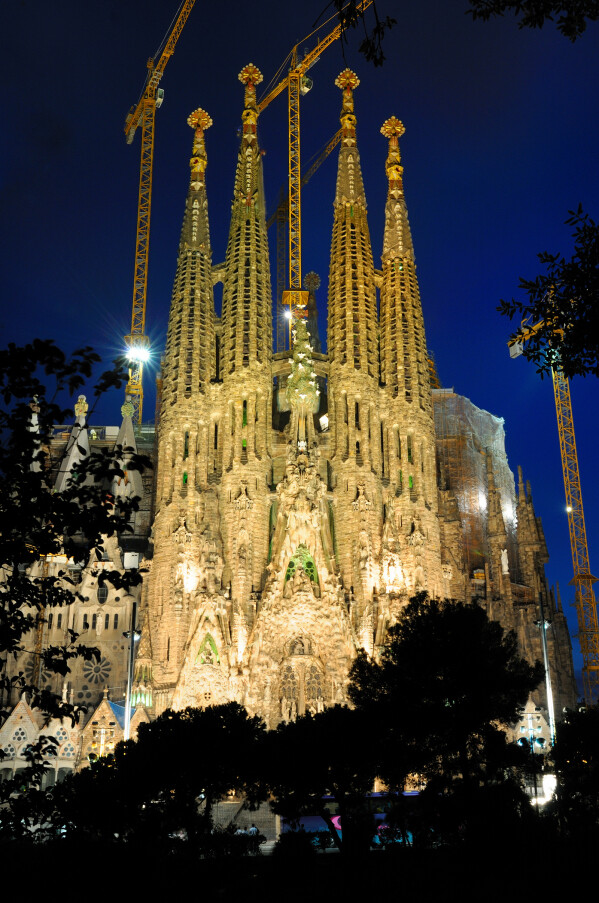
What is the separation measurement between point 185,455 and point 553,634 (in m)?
32.4

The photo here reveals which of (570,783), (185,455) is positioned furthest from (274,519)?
(570,783)

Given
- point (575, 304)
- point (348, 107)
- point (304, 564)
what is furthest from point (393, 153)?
point (575, 304)

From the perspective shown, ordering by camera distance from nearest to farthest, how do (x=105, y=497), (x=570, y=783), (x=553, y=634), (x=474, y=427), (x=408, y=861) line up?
(x=105, y=497) → (x=408, y=861) → (x=570, y=783) → (x=553, y=634) → (x=474, y=427)

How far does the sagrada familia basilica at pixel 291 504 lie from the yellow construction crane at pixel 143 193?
16.9m

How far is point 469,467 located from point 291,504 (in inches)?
928

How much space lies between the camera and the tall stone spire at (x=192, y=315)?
69062 mm

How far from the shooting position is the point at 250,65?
80812 millimetres

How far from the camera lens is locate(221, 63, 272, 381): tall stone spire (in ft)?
229

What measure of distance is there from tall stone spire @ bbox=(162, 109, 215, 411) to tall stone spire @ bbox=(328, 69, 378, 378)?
9.23 metres

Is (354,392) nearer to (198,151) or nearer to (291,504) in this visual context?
(291,504)

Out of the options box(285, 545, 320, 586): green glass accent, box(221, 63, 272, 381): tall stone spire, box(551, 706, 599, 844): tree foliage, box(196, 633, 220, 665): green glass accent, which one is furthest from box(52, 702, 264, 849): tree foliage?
box(221, 63, 272, 381): tall stone spire

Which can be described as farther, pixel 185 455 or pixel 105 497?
pixel 185 455

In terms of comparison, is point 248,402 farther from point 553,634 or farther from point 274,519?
point 553,634

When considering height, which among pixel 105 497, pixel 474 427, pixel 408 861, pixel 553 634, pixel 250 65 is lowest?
pixel 408 861
